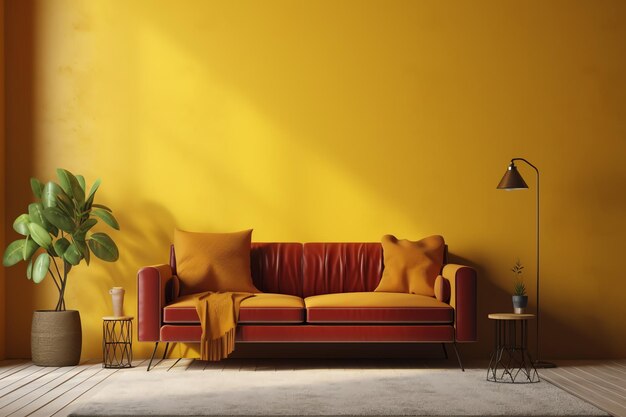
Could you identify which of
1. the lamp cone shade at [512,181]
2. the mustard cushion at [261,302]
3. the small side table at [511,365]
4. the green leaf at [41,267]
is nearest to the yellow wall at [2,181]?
the green leaf at [41,267]

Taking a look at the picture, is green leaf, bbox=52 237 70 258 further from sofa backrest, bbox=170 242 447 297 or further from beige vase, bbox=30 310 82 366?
sofa backrest, bbox=170 242 447 297

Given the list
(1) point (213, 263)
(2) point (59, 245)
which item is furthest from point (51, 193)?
(1) point (213, 263)

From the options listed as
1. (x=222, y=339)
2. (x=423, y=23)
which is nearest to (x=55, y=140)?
(x=222, y=339)

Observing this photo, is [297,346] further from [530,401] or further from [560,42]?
[560,42]

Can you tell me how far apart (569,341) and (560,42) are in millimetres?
2458

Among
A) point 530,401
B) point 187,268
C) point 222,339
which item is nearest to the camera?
point 530,401

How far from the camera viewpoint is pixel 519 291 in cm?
643

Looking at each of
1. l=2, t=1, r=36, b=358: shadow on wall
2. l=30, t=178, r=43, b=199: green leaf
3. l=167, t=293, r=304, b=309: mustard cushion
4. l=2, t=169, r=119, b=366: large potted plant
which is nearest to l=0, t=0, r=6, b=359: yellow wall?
l=2, t=1, r=36, b=358: shadow on wall

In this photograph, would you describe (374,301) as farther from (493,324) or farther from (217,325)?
(493,324)

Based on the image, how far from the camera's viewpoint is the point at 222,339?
604cm

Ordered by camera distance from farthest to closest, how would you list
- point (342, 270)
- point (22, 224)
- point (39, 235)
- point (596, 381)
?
point (342, 270)
point (22, 224)
point (39, 235)
point (596, 381)

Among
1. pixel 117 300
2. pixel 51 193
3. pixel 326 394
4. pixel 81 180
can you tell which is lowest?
pixel 326 394

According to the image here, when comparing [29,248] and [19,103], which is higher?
[19,103]

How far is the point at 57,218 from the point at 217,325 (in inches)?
58.1
